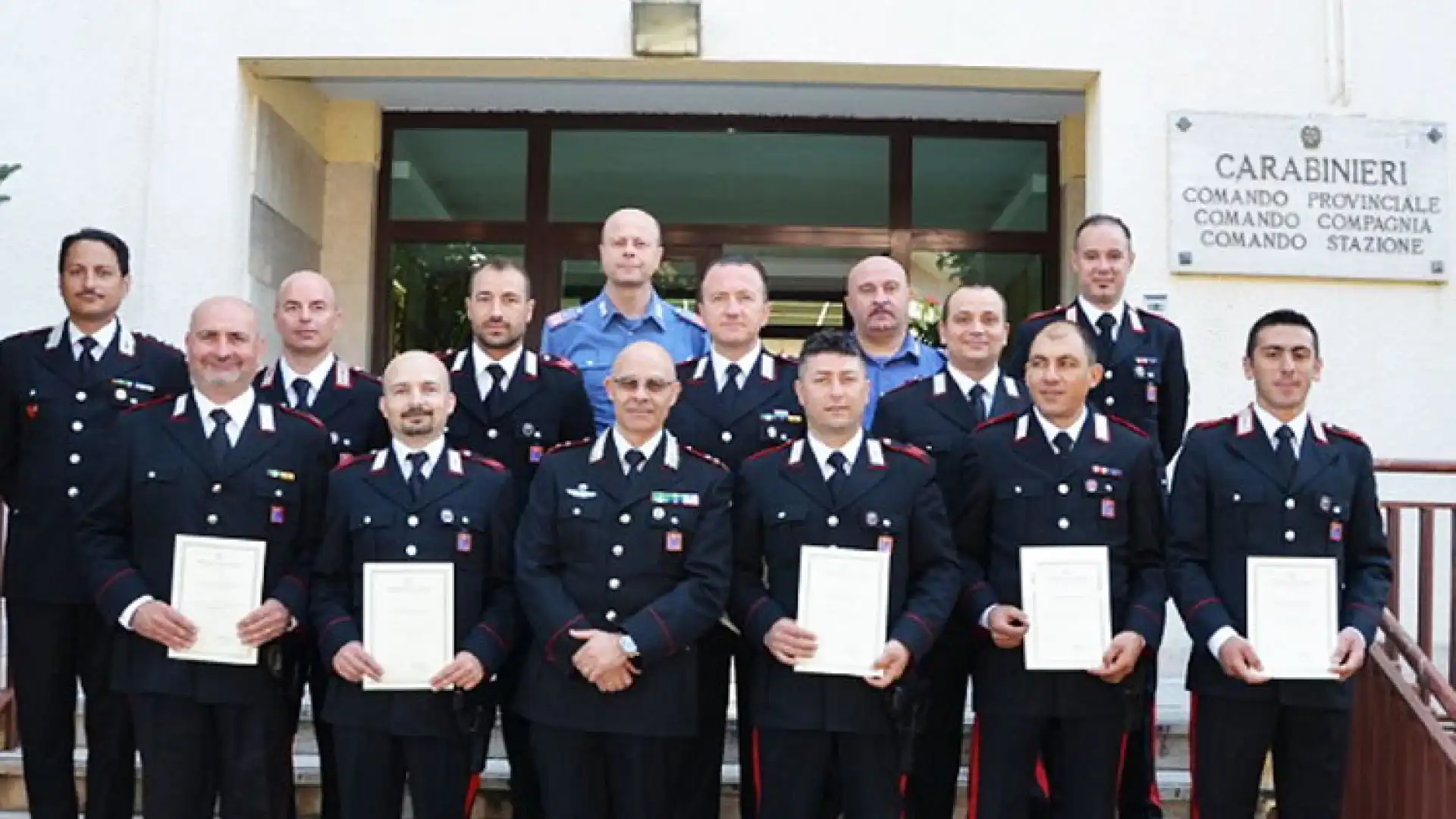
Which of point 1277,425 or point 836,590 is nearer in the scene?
point 836,590

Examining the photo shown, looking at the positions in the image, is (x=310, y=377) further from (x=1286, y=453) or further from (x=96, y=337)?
(x=1286, y=453)

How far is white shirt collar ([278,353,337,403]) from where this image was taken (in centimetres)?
465

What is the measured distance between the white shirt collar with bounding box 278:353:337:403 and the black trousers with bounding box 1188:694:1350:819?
9.82 ft

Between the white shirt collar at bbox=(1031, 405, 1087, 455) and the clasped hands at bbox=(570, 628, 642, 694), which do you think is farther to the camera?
the white shirt collar at bbox=(1031, 405, 1087, 455)

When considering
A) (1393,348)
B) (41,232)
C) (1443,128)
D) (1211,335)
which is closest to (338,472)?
(41,232)

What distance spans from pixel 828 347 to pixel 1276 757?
72.6 inches

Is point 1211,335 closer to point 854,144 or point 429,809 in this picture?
point 854,144

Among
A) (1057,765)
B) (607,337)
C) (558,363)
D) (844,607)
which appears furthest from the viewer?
(607,337)

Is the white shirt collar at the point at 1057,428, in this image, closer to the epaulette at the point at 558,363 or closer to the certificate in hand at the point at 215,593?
the epaulette at the point at 558,363

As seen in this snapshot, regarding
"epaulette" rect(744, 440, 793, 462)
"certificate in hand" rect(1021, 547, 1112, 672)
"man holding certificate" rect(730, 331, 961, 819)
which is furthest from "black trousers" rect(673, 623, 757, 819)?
"certificate in hand" rect(1021, 547, 1112, 672)

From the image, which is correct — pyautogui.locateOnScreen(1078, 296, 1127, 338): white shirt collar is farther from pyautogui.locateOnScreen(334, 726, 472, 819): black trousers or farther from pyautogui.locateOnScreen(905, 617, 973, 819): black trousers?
pyautogui.locateOnScreen(334, 726, 472, 819): black trousers

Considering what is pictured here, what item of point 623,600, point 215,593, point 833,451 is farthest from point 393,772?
point 833,451

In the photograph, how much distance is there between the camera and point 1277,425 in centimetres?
433

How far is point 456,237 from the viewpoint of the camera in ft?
29.0
